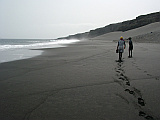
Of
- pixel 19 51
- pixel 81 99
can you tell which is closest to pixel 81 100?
pixel 81 99

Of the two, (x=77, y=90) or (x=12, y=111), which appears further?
(x=77, y=90)

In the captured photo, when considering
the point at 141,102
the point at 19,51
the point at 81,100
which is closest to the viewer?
the point at 141,102

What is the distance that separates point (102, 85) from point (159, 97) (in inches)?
57.4

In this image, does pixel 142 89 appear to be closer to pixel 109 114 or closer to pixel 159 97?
pixel 159 97

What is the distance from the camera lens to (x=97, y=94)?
10.8 ft

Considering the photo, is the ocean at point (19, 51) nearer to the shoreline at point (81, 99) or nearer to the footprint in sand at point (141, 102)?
the shoreline at point (81, 99)

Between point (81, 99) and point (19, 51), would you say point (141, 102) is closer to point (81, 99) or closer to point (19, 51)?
point (81, 99)

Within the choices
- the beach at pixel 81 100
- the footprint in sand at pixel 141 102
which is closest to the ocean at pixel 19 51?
the beach at pixel 81 100

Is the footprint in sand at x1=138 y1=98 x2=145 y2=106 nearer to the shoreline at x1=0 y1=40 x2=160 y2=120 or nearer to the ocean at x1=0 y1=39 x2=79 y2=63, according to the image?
the shoreline at x1=0 y1=40 x2=160 y2=120

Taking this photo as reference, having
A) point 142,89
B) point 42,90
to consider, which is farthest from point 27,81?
point 142,89

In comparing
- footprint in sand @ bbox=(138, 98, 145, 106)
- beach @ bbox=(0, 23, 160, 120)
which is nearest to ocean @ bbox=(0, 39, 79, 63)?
beach @ bbox=(0, 23, 160, 120)

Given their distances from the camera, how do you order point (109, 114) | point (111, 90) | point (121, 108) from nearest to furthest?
point (109, 114), point (121, 108), point (111, 90)

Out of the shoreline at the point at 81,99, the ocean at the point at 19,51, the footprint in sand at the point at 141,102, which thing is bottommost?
the footprint in sand at the point at 141,102

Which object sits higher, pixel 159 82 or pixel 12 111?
pixel 12 111
